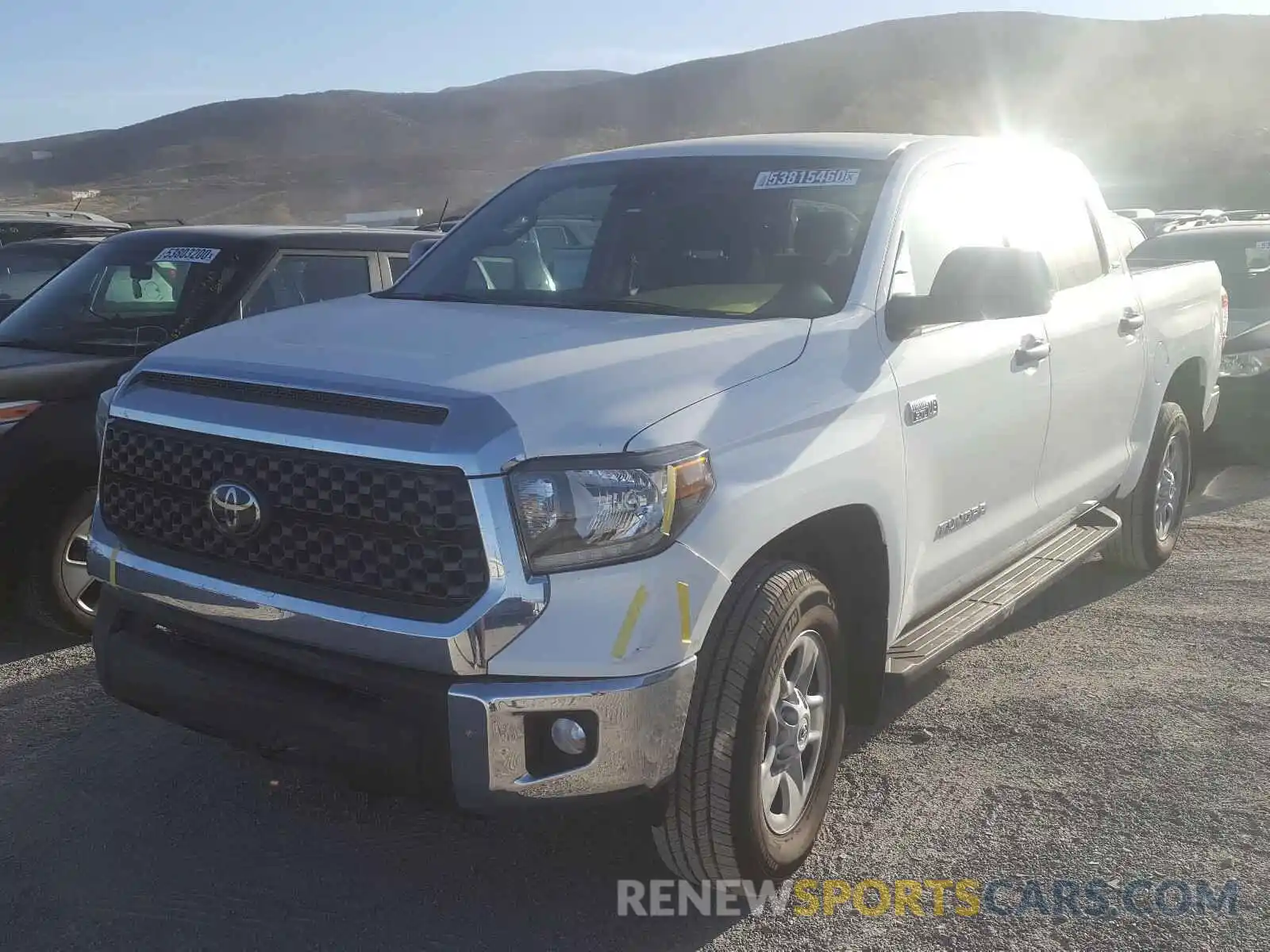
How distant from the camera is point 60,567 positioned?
16.7 feet

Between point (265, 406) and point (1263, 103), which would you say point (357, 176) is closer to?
point (1263, 103)

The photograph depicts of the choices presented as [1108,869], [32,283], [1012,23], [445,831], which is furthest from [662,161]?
[1012,23]

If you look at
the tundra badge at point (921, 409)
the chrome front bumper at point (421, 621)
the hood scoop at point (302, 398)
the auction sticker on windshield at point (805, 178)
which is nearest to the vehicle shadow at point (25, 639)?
the hood scoop at point (302, 398)

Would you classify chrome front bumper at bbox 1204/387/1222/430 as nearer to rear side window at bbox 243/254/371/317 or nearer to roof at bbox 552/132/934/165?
roof at bbox 552/132/934/165

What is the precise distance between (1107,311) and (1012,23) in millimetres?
116223

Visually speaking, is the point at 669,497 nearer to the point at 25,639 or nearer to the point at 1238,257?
the point at 25,639

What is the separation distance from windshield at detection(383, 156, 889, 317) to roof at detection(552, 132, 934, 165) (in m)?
0.05

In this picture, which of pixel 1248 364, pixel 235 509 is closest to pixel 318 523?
pixel 235 509

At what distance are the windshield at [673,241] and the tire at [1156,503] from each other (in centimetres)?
260

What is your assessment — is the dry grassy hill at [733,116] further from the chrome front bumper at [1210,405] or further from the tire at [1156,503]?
the tire at [1156,503]

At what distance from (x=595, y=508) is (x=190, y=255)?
3892mm

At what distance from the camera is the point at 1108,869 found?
356 cm

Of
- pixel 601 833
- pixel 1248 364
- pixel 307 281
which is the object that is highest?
pixel 307 281

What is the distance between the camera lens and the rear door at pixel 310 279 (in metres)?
5.96
